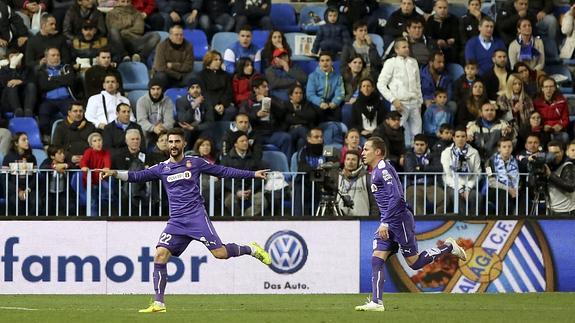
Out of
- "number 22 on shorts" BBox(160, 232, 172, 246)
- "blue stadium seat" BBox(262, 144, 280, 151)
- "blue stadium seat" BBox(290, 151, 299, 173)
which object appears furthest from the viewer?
"blue stadium seat" BBox(262, 144, 280, 151)

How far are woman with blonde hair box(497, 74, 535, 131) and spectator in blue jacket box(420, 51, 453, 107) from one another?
104 centimetres

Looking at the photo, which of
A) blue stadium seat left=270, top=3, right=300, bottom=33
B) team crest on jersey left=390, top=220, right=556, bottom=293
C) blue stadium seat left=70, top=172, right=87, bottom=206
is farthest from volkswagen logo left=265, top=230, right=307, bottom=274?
blue stadium seat left=270, top=3, right=300, bottom=33

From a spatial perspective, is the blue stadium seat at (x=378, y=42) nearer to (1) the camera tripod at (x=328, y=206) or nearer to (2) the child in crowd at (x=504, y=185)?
(2) the child in crowd at (x=504, y=185)

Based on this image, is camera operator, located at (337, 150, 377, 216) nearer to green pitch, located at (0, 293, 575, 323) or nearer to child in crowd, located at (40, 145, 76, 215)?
green pitch, located at (0, 293, 575, 323)

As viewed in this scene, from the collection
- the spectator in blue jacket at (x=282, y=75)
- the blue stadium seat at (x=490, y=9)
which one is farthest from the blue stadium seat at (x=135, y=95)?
the blue stadium seat at (x=490, y=9)

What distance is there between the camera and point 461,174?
21.8 meters

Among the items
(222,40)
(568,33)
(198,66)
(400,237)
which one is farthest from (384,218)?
(568,33)

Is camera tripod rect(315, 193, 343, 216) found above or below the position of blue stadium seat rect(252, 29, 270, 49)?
below

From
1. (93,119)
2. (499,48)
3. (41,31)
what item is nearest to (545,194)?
(499,48)

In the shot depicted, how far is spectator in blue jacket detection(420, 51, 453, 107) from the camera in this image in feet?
83.1

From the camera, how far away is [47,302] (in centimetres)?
1919

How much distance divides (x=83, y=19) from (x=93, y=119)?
9.51 feet

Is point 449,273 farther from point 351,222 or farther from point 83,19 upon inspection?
point 83,19

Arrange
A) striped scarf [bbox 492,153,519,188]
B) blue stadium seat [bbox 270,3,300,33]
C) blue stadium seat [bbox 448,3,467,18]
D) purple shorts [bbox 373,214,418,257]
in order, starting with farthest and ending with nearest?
blue stadium seat [bbox 448,3,467,18] < blue stadium seat [bbox 270,3,300,33] < striped scarf [bbox 492,153,519,188] < purple shorts [bbox 373,214,418,257]
